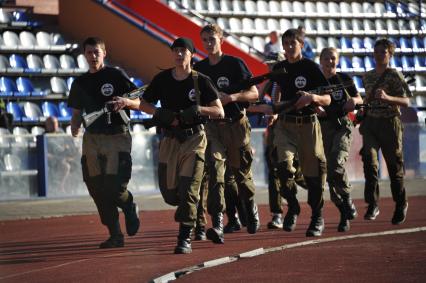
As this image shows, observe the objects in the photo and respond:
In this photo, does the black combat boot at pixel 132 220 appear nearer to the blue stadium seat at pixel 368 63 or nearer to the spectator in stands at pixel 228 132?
the spectator in stands at pixel 228 132

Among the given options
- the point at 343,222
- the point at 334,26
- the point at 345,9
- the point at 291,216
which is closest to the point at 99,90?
the point at 291,216

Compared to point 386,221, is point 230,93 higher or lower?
higher

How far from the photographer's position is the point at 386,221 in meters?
12.6

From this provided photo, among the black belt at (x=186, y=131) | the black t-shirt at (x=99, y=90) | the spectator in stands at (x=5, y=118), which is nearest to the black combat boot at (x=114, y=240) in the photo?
the black t-shirt at (x=99, y=90)

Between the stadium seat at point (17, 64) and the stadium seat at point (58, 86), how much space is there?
1.91ft

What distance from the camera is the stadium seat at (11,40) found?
72.6 feet

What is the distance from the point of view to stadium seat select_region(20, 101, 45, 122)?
69.0 feet

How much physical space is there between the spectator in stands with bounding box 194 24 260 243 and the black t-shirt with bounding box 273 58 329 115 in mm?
328

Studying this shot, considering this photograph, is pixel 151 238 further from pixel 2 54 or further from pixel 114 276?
pixel 2 54

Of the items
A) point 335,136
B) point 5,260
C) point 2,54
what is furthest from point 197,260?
point 2,54

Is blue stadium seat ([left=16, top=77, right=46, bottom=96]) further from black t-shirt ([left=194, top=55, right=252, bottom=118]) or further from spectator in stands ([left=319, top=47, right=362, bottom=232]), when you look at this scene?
black t-shirt ([left=194, top=55, right=252, bottom=118])

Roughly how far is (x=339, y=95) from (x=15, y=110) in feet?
34.3

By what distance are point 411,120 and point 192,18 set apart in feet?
18.4

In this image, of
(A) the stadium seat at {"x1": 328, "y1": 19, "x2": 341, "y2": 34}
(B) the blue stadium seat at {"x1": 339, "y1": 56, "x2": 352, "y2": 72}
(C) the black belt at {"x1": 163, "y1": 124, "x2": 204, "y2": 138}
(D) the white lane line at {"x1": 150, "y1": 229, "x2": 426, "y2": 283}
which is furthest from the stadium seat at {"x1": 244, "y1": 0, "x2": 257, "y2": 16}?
(C) the black belt at {"x1": 163, "y1": 124, "x2": 204, "y2": 138}
